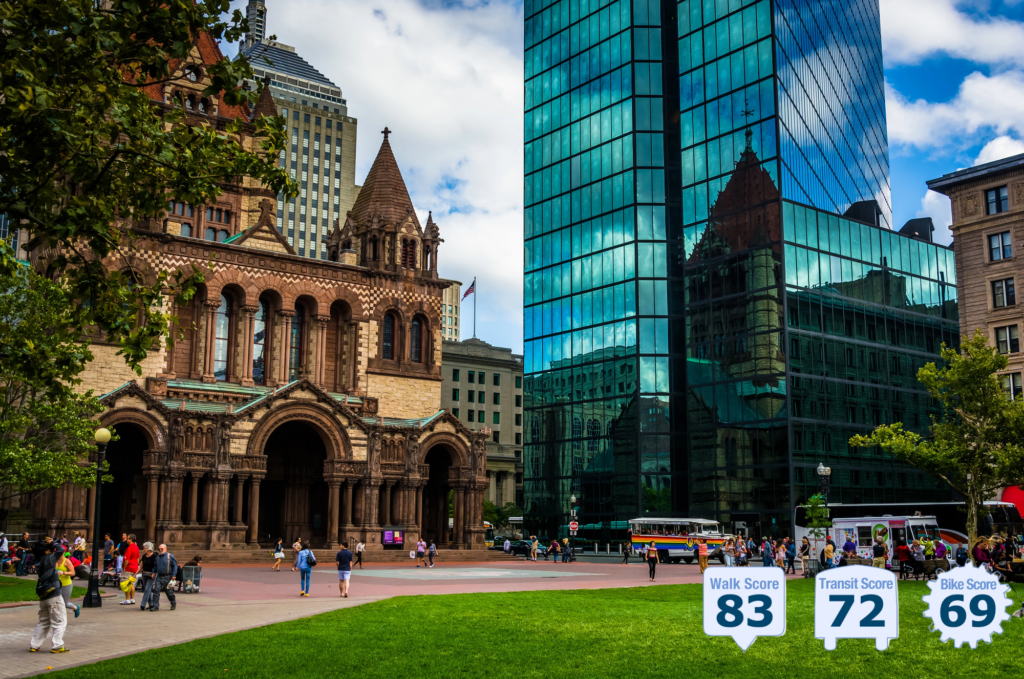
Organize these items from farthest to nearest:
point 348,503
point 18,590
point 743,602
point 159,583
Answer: point 348,503, point 18,590, point 159,583, point 743,602

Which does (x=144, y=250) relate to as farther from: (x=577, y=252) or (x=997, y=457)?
(x=997, y=457)

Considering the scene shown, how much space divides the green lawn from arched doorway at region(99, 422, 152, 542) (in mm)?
34805

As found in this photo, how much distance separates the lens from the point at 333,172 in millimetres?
147625

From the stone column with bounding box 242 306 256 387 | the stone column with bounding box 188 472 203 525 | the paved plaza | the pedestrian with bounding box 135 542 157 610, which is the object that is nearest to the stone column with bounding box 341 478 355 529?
the stone column with bounding box 188 472 203 525

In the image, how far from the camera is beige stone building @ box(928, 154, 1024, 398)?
58188 mm

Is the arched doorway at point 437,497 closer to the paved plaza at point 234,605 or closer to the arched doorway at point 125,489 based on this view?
the arched doorway at point 125,489

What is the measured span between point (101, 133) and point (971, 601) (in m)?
13.6

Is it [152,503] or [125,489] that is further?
[125,489]

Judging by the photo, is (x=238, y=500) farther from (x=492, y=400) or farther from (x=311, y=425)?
(x=492, y=400)

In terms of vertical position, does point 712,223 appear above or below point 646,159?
below

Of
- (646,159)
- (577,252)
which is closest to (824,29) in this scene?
(646,159)

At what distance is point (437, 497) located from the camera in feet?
205

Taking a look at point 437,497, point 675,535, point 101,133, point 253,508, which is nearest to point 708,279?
point 675,535

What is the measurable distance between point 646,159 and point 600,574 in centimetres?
4122
